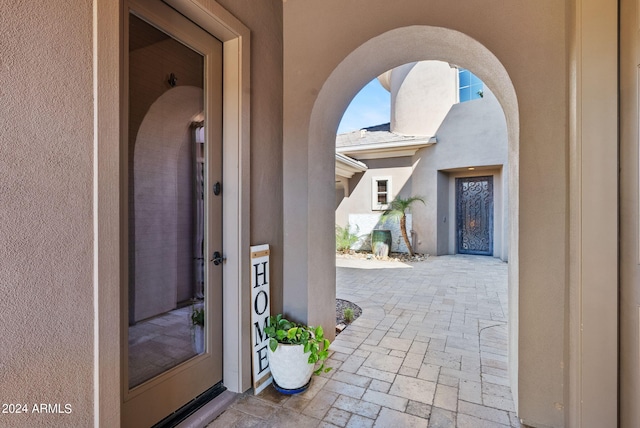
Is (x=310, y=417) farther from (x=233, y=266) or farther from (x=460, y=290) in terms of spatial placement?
(x=460, y=290)

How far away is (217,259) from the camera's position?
2086mm

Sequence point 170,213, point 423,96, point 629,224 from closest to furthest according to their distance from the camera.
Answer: point 629,224, point 170,213, point 423,96

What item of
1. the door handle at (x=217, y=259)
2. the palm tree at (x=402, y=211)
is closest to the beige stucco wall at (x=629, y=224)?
the door handle at (x=217, y=259)

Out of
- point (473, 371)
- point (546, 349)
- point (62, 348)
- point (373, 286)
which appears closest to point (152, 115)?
point (62, 348)

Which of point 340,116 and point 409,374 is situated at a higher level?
point 340,116

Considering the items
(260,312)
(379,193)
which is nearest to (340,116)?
(260,312)

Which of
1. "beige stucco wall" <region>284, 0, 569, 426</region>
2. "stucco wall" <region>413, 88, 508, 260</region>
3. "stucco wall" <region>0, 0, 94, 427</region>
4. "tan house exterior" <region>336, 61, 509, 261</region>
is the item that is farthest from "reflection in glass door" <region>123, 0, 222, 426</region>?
"stucco wall" <region>413, 88, 508, 260</region>

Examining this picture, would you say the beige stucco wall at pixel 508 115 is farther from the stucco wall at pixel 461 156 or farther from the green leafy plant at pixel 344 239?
the green leafy plant at pixel 344 239

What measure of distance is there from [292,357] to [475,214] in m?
8.49

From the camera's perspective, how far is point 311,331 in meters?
2.30

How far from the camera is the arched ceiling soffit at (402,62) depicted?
2035mm

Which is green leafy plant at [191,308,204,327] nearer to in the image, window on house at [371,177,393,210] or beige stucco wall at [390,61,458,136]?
window on house at [371,177,393,210]

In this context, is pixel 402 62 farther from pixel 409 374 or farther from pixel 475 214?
pixel 475 214

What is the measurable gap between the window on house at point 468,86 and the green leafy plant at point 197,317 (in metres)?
9.34
